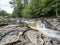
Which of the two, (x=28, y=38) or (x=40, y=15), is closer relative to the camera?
(x=28, y=38)

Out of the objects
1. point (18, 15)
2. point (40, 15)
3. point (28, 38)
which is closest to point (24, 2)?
point (18, 15)

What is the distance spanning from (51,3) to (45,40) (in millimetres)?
24559

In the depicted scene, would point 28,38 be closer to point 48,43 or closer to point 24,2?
point 48,43

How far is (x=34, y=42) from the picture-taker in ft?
22.8

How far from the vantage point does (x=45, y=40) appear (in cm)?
721

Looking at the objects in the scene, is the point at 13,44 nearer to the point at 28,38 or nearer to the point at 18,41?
the point at 18,41

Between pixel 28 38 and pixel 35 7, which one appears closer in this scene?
pixel 28 38

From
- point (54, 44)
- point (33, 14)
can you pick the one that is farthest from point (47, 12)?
point (54, 44)

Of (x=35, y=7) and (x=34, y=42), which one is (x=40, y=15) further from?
(x=34, y=42)

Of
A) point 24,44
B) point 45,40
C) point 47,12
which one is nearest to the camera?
point 24,44

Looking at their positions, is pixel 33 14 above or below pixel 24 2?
below

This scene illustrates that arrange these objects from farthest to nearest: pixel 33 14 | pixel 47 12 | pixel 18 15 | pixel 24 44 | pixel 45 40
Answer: pixel 18 15, pixel 33 14, pixel 47 12, pixel 45 40, pixel 24 44

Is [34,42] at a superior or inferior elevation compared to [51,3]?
inferior

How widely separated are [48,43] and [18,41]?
1.54 meters
